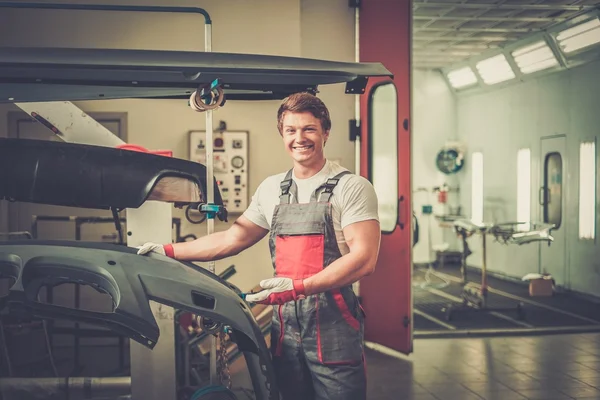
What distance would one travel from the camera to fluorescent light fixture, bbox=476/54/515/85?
9156mm

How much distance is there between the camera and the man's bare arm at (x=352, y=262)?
221 cm

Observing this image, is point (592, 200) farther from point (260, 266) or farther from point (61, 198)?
point (61, 198)

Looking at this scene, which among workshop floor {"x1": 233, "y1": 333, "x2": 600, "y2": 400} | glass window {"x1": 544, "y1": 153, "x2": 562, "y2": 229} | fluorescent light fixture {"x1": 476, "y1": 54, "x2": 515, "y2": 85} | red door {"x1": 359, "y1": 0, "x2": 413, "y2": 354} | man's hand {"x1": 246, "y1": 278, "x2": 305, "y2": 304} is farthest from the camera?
fluorescent light fixture {"x1": 476, "y1": 54, "x2": 515, "y2": 85}

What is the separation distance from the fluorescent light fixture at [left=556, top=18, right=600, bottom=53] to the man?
588 centimetres

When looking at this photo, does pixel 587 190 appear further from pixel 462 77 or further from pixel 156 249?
pixel 156 249

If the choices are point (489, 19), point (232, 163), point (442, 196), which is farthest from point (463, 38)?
point (232, 163)

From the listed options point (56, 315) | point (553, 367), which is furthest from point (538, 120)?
point (56, 315)

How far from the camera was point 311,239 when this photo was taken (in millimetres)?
2346

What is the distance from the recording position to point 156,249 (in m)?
2.43

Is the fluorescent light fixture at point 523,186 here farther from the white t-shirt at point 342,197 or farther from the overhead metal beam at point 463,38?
the white t-shirt at point 342,197

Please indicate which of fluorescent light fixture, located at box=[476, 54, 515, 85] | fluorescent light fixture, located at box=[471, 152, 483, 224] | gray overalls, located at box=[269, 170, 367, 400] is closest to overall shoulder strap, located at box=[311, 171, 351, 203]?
gray overalls, located at box=[269, 170, 367, 400]

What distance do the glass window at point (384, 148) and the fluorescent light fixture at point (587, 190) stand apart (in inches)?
130

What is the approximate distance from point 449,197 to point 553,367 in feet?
19.6

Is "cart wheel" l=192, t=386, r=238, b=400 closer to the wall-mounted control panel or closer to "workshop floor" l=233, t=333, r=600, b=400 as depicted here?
"workshop floor" l=233, t=333, r=600, b=400
